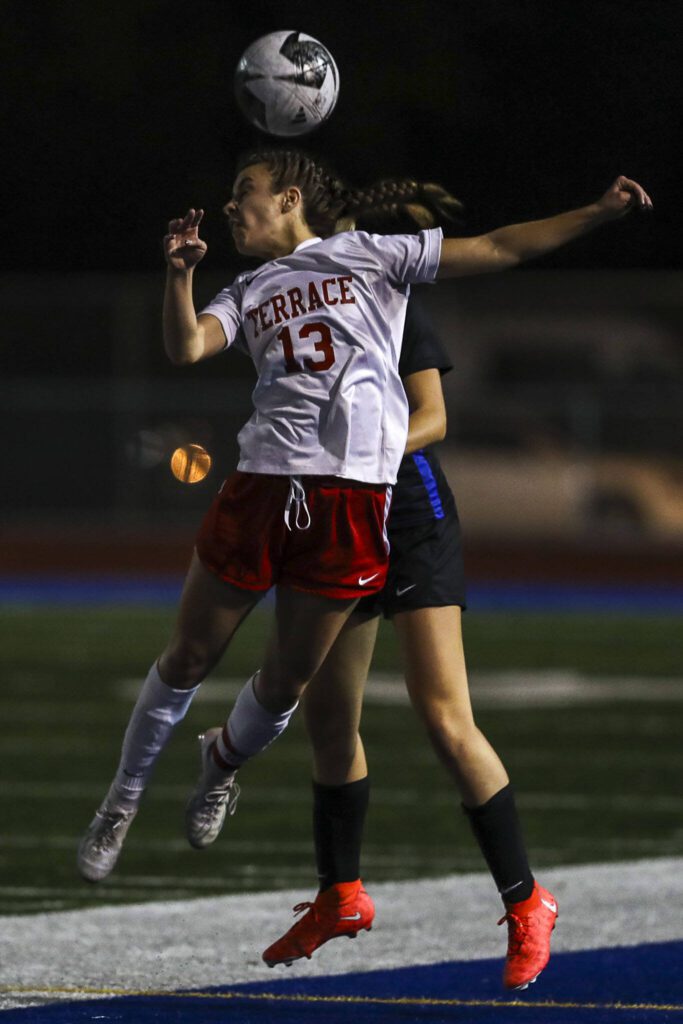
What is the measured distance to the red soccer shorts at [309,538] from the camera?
17.7ft

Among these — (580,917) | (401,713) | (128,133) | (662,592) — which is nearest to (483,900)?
(580,917)

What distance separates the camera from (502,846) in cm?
575

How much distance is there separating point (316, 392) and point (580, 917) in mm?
2438

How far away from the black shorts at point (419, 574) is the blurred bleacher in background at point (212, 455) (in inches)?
609

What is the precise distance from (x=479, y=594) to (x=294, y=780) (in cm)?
1097

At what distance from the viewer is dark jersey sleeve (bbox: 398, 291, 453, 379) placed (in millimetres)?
5797

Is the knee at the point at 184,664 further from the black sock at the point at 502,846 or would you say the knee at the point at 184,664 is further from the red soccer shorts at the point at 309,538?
the black sock at the point at 502,846

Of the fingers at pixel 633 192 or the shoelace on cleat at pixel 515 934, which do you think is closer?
the fingers at pixel 633 192

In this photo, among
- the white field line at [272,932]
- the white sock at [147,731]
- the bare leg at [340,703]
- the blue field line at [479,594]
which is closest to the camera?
the white sock at [147,731]

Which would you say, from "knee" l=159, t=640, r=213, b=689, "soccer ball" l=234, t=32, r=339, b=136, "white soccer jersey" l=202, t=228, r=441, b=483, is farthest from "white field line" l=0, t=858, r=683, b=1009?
"soccer ball" l=234, t=32, r=339, b=136

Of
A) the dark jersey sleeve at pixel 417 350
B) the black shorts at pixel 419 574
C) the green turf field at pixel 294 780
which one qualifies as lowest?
the green turf field at pixel 294 780

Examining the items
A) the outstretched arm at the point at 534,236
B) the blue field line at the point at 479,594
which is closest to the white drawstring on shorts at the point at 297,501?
the outstretched arm at the point at 534,236

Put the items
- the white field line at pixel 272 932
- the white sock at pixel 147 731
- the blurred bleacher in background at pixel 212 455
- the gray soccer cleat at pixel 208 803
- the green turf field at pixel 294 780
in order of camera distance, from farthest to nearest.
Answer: the blurred bleacher in background at pixel 212 455 → the green turf field at pixel 294 780 → the white field line at pixel 272 932 → the gray soccer cleat at pixel 208 803 → the white sock at pixel 147 731

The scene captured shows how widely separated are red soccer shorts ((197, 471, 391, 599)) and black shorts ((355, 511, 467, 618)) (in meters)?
0.20
